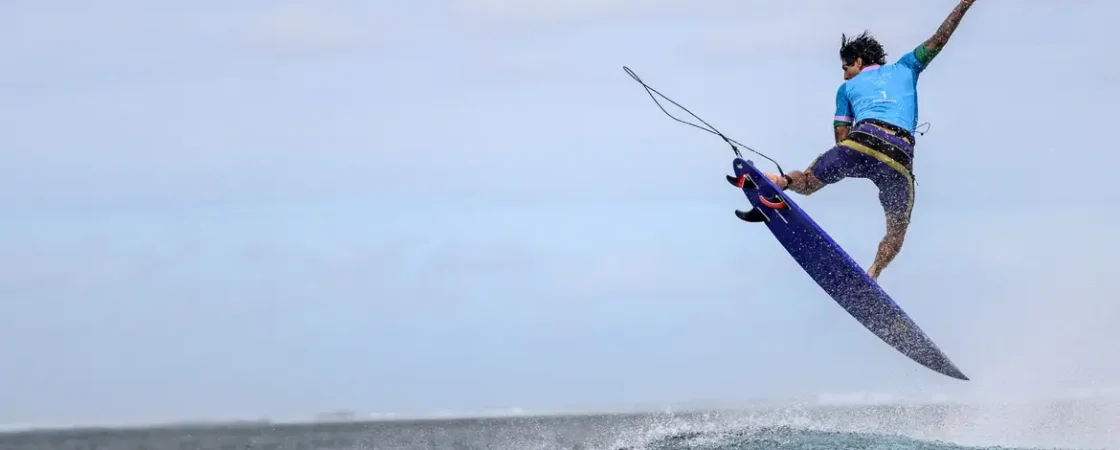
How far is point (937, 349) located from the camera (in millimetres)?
13562

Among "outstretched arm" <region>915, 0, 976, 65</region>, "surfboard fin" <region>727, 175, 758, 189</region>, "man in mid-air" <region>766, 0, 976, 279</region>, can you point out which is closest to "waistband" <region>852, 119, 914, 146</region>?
"man in mid-air" <region>766, 0, 976, 279</region>

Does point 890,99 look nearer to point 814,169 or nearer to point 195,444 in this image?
point 814,169

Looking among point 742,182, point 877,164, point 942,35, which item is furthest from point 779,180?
point 942,35

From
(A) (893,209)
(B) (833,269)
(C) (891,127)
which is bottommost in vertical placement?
(B) (833,269)

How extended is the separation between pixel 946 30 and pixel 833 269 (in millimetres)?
2680

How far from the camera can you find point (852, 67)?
13195 millimetres

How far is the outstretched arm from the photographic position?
12.6 meters

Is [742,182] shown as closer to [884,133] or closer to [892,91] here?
[884,133]

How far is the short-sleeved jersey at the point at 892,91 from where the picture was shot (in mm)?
12906

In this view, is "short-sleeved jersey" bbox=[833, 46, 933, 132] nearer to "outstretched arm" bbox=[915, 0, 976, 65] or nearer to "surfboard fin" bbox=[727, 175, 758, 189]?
"outstretched arm" bbox=[915, 0, 976, 65]

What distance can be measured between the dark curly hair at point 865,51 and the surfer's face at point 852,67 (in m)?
0.03

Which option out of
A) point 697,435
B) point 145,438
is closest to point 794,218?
point 697,435

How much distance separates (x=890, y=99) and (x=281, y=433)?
2784cm

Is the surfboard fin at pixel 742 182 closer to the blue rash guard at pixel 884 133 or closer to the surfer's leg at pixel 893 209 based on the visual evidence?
the blue rash guard at pixel 884 133
